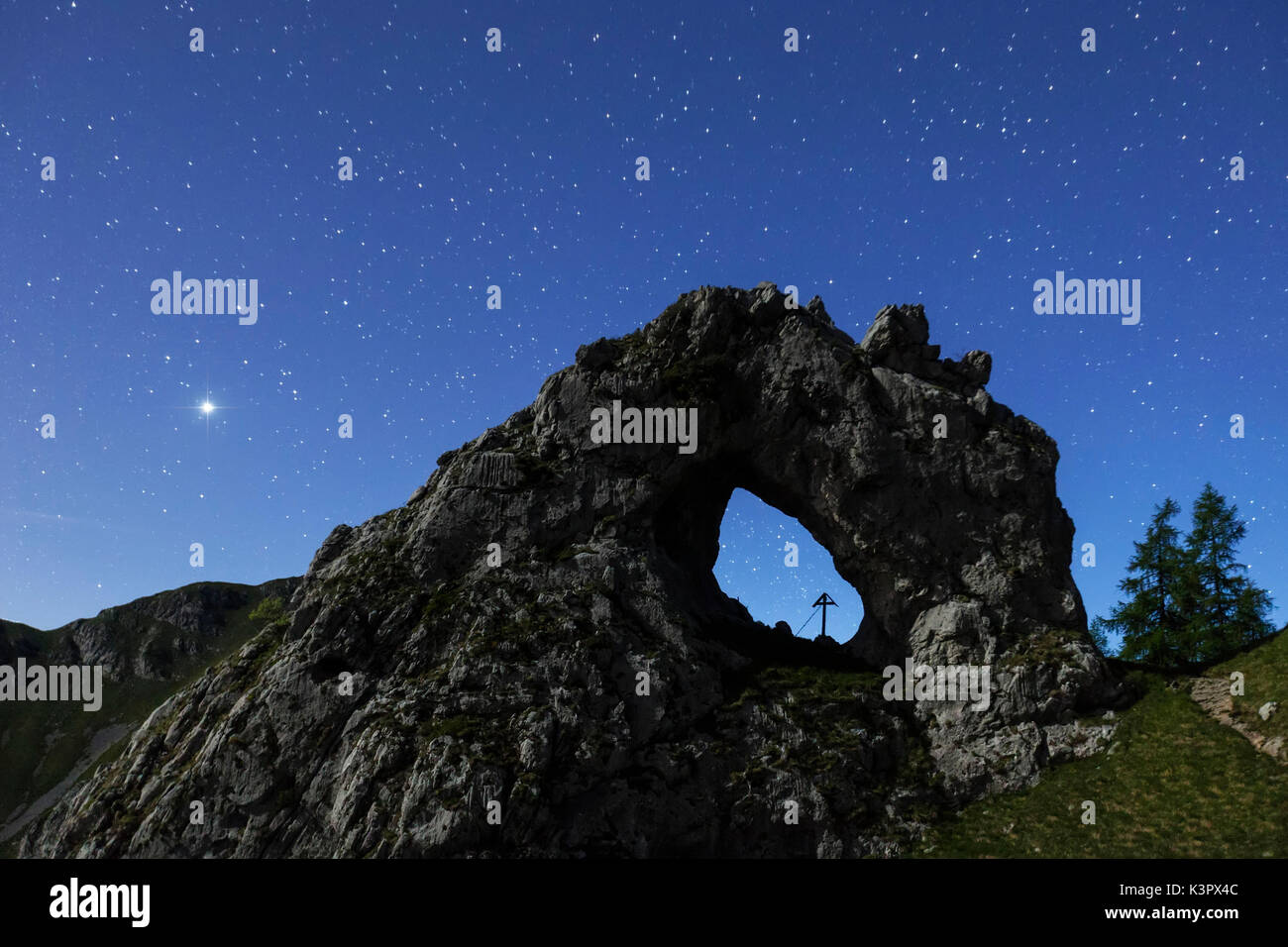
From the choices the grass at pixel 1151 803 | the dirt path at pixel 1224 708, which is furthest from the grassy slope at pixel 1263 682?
the grass at pixel 1151 803

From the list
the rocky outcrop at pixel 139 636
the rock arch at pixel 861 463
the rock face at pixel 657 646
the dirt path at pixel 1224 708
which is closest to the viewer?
the dirt path at pixel 1224 708

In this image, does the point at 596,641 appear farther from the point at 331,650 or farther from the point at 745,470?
the point at 745,470

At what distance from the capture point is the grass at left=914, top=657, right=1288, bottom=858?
86.6 feet

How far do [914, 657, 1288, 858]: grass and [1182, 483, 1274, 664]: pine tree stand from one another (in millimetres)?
13261

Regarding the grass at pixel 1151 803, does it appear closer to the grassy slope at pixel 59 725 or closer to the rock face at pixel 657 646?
the rock face at pixel 657 646

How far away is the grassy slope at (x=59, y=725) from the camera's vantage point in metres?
107

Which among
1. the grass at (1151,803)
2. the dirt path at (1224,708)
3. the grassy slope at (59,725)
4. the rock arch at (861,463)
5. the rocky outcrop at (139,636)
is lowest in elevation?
the grassy slope at (59,725)

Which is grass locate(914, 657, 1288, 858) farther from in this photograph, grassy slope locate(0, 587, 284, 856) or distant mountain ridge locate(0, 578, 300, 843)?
distant mountain ridge locate(0, 578, 300, 843)

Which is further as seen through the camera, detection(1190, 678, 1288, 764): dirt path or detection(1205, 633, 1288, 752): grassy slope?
detection(1205, 633, 1288, 752): grassy slope

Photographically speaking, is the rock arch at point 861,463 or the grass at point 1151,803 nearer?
the grass at point 1151,803

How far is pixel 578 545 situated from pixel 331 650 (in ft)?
53.2

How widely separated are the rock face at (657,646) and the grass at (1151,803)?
1787 millimetres

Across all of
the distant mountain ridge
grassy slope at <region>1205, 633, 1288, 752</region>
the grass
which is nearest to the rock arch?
the grass
